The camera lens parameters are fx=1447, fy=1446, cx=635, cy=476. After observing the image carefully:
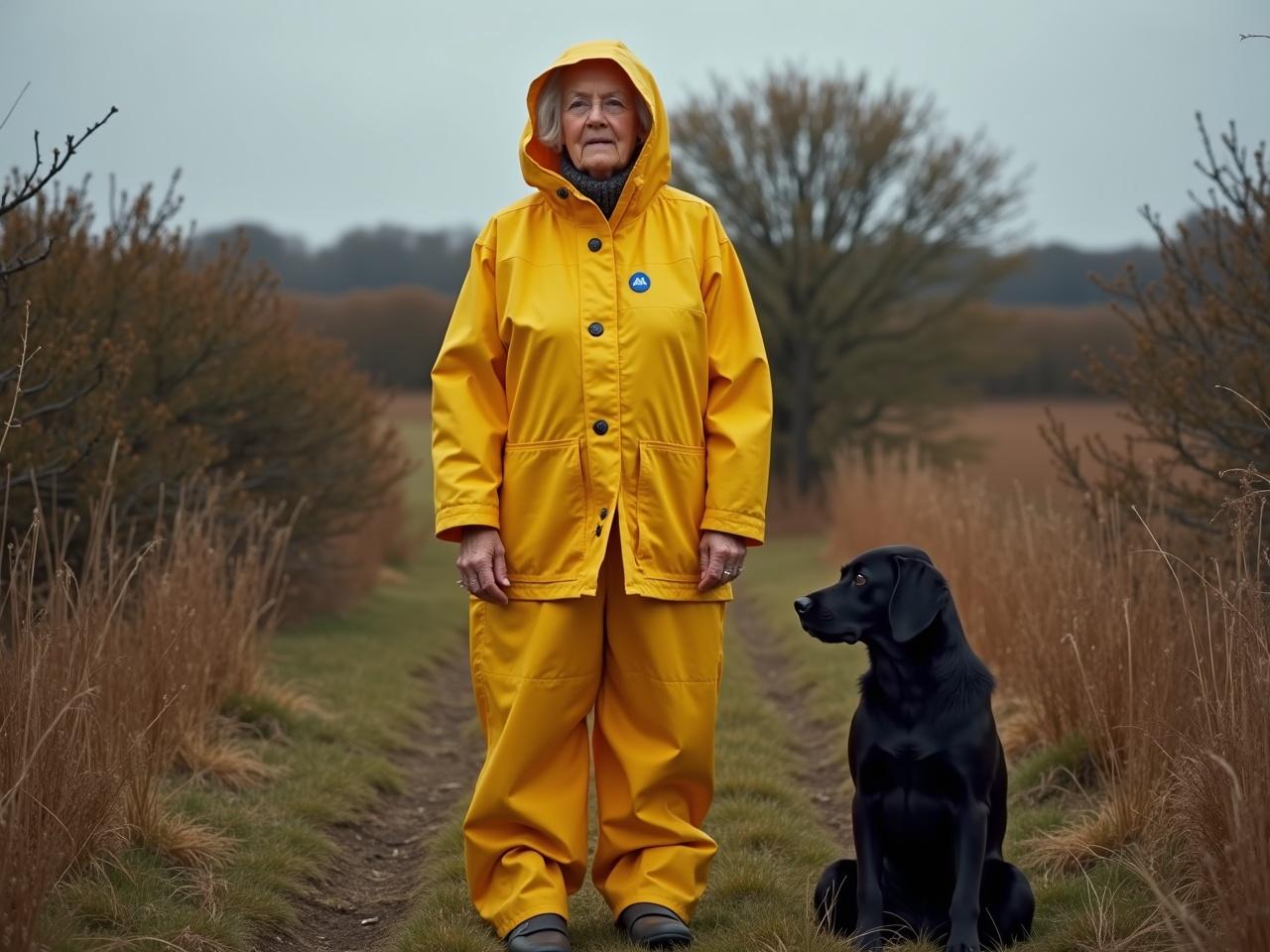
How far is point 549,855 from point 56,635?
1618 millimetres

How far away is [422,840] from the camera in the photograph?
5.50 m

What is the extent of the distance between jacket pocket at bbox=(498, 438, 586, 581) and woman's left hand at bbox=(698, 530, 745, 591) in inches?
12.9

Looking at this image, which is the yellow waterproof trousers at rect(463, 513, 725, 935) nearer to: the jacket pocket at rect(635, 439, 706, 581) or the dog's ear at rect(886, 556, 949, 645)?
the jacket pocket at rect(635, 439, 706, 581)

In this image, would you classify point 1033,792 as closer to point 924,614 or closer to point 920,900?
point 920,900

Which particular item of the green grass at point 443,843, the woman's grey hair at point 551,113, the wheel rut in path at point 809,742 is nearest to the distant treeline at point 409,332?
the wheel rut in path at point 809,742

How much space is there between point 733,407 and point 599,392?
0.40m

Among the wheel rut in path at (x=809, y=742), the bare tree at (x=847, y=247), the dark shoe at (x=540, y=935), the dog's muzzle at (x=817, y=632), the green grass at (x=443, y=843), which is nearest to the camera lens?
the dog's muzzle at (x=817, y=632)

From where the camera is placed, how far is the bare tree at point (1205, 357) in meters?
6.18

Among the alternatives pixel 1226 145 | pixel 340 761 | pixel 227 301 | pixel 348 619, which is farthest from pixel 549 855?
pixel 348 619

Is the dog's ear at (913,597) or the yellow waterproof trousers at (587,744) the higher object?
the dog's ear at (913,597)

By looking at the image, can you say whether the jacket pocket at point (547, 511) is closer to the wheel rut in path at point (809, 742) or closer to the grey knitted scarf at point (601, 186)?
the grey knitted scarf at point (601, 186)

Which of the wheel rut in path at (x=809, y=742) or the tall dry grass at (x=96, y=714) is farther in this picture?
the wheel rut in path at (x=809, y=742)

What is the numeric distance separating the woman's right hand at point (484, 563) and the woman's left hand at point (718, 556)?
1.69 feet

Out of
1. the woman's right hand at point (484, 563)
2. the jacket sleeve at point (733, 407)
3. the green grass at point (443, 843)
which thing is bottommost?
the green grass at point (443, 843)
